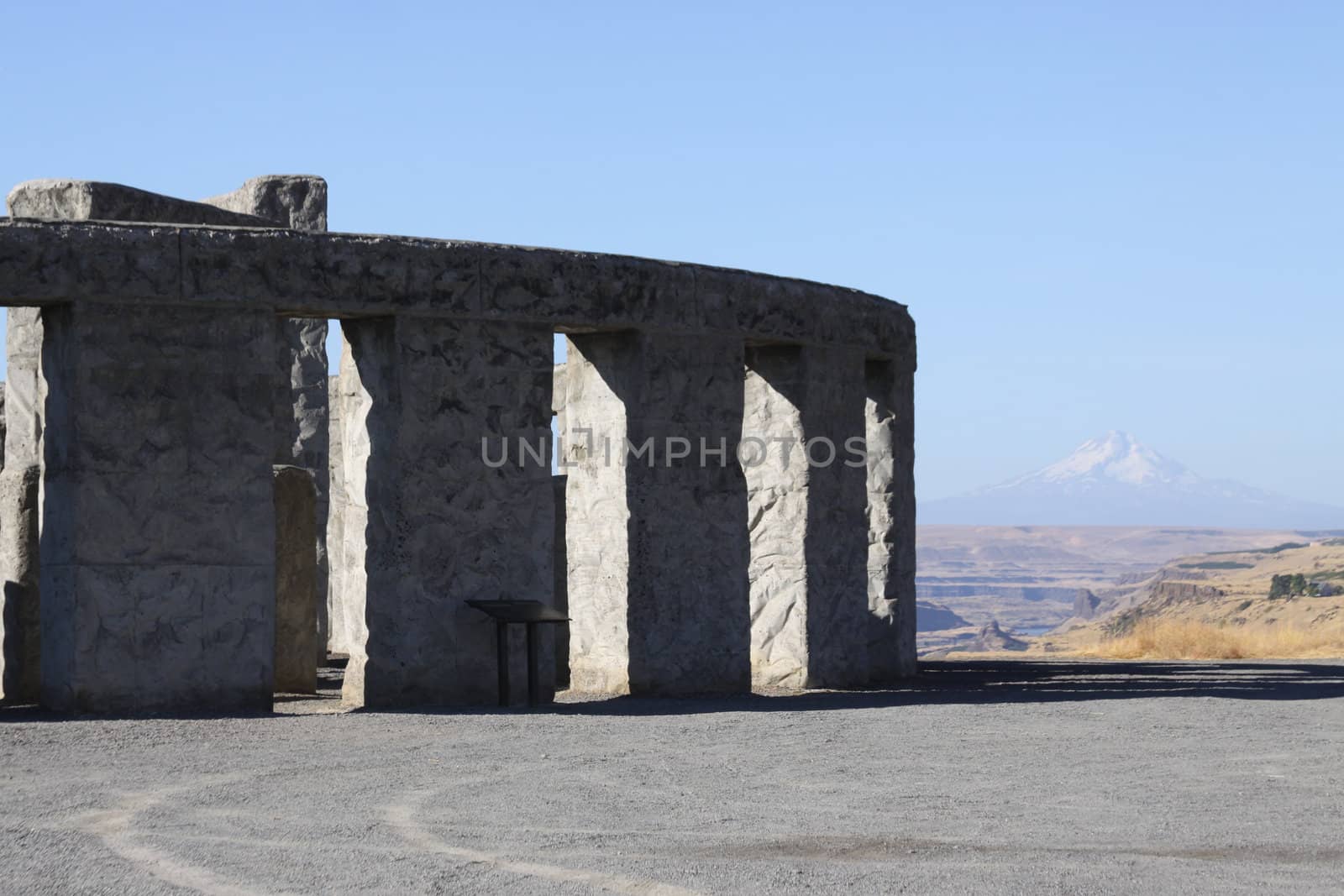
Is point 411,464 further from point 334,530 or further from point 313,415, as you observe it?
point 313,415

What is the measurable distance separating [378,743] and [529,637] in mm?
2309

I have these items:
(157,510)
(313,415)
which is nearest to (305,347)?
(313,415)

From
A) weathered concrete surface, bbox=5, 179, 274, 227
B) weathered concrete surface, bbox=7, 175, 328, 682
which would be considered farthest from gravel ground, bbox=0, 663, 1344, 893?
weathered concrete surface, bbox=5, 179, 274, 227

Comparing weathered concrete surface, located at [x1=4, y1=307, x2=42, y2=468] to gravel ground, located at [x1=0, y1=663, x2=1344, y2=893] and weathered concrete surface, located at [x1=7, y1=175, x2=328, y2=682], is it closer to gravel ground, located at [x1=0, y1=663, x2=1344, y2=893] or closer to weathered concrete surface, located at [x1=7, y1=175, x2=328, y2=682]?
weathered concrete surface, located at [x1=7, y1=175, x2=328, y2=682]

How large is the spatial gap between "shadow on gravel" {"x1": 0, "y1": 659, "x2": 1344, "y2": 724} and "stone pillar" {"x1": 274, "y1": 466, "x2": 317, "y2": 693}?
316 millimetres

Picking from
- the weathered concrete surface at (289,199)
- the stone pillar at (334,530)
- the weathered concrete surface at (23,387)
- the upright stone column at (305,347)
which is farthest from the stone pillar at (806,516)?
the weathered concrete surface at (289,199)

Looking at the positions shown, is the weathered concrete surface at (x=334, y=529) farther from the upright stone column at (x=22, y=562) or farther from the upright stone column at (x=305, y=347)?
the upright stone column at (x=22, y=562)

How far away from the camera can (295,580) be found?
538 inches

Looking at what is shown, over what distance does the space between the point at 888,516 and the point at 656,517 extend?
3157mm

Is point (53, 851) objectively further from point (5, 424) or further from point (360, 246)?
point (5, 424)

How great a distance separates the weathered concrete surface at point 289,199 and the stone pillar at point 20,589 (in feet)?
23.5

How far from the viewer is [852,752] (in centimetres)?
994

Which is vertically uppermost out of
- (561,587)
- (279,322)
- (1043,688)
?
(279,322)

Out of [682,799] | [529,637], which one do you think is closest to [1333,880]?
[682,799]
